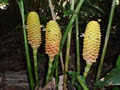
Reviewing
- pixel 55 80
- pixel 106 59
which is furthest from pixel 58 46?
pixel 106 59

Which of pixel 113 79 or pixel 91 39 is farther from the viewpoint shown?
pixel 91 39

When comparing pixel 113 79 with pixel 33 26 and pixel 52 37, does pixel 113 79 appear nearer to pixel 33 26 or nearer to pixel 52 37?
pixel 52 37

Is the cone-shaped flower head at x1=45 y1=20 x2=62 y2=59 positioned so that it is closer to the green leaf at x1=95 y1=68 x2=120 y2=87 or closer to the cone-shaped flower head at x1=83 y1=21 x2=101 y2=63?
the cone-shaped flower head at x1=83 y1=21 x2=101 y2=63

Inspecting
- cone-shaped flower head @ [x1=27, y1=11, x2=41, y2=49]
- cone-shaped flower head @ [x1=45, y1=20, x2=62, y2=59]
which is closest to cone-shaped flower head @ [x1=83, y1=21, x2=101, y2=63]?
cone-shaped flower head @ [x1=45, y1=20, x2=62, y2=59]

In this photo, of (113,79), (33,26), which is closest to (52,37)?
(33,26)

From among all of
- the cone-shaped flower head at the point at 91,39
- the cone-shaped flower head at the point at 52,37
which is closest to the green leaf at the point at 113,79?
the cone-shaped flower head at the point at 91,39

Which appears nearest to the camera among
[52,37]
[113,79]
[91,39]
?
[113,79]
